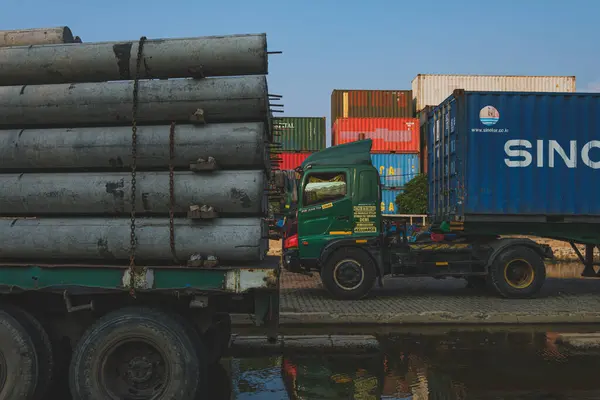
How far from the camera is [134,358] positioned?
421 centimetres

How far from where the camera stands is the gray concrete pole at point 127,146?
4254mm

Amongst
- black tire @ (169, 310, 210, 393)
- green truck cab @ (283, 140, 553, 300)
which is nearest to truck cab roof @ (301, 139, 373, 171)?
green truck cab @ (283, 140, 553, 300)

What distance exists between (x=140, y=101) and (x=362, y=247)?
7.33 m

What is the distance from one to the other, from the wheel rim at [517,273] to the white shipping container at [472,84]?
35.2 meters

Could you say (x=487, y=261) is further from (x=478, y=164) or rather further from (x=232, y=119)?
(x=232, y=119)

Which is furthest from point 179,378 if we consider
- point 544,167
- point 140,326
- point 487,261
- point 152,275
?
point 544,167

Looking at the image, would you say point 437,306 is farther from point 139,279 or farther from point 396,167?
point 396,167

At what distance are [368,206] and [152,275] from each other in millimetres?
7182

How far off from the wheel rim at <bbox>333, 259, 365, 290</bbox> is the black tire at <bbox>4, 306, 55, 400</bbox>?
7.15m

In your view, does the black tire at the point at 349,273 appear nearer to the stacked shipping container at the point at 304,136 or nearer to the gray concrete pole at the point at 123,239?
the gray concrete pole at the point at 123,239

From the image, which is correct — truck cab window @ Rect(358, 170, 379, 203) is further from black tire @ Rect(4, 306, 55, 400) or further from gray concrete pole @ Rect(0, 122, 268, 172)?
black tire @ Rect(4, 306, 55, 400)

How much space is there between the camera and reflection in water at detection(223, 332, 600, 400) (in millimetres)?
5297

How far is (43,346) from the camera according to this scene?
14.0 feet

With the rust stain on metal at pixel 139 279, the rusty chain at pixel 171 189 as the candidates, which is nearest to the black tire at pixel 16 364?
the rust stain on metal at pixel 139 279
